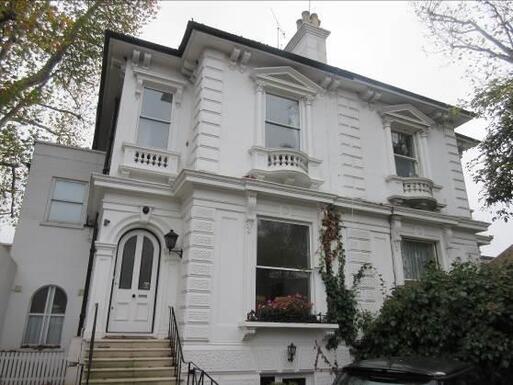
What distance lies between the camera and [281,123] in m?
10.9

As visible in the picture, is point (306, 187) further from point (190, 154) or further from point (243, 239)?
point (190, 154)

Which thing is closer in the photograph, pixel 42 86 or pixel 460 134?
pixel 460 134

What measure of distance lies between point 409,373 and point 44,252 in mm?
11120

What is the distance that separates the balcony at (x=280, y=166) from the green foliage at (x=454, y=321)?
12.1ft

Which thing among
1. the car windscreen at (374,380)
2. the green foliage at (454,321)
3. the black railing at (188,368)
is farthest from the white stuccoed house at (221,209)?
the car windscreen at (374,380)

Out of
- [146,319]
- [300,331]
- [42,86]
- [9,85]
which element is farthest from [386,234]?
[42,86]

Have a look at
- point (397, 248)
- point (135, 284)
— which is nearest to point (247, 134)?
point (135, 284)

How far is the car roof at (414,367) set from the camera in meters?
4.01

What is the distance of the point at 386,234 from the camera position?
35.3 ft

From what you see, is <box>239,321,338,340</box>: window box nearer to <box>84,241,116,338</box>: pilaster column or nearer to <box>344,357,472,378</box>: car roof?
<box>84,241,116,338</box>: pilaster column

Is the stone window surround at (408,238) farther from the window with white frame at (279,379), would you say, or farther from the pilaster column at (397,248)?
the window with white frame at (279,379)

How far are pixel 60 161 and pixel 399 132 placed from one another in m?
11.6

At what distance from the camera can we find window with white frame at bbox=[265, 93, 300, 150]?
10.6 m

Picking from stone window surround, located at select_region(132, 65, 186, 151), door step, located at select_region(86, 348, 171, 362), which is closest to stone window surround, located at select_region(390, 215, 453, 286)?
door step, located at select_region(86, 348, 171, 362)
